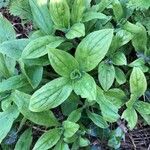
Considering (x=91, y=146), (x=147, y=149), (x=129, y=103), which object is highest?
(x=129, y=103)

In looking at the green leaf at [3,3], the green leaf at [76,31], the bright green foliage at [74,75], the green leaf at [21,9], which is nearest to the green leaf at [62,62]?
the bright green foliage at [74,75]

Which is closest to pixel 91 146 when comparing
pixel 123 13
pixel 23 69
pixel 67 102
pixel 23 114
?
pixel 67 102

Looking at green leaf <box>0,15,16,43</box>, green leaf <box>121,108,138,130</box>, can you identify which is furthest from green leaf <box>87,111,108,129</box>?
green leaf <box>0,15,16,43</box>

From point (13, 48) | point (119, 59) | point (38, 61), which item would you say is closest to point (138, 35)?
point (119, 59)

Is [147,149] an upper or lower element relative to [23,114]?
lower

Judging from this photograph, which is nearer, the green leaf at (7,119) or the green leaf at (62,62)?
the green leaf at (62,62)

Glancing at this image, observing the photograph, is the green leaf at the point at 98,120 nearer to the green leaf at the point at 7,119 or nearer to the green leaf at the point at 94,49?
the green leaf at the point at 94,49

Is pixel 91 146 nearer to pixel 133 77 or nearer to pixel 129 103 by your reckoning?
pixel 129 103
